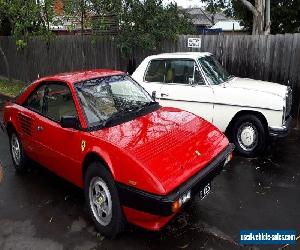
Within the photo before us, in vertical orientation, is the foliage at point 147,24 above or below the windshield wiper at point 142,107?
above

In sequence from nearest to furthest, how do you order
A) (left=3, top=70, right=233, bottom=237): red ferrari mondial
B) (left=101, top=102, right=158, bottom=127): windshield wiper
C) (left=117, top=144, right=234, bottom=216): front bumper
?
(left=117, top=144, right=234, bottom=216): front bumper < (left=3, top=70, right=233, bottom=237): red ferrari mondial < (left=101, top=102, right=158, bottom=127): windshield wiper

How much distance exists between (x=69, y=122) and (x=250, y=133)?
364 centimetres

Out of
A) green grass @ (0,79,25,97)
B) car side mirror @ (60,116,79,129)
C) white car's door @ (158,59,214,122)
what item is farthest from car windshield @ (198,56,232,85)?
green grass @ (0,79,25,97)

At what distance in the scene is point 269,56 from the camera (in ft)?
31.0

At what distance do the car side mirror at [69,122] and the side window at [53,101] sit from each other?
0.24 metres

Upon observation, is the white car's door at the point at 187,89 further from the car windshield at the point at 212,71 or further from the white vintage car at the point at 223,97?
the car windshield at the point at 212,71

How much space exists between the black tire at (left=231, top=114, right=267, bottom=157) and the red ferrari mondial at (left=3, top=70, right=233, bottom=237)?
1945 mm

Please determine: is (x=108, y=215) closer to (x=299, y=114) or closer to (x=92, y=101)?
(x=92, y=101)

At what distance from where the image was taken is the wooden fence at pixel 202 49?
30.1ft

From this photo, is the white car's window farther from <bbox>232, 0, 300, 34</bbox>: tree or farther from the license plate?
<bbox>232, 0, 300, 34</bbox>: tree

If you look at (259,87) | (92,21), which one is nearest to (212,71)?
(259,87)

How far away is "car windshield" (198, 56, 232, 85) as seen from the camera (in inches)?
280

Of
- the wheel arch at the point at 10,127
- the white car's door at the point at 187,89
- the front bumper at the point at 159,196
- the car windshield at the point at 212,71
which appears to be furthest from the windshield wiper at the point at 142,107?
the wheel arch at the point at 10,127

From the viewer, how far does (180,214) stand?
15.5 feet
